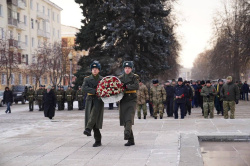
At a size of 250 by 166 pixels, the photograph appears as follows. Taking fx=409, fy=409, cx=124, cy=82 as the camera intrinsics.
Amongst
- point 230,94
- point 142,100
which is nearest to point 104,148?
point 230,94

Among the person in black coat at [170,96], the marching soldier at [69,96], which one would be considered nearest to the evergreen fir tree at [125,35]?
the marching soldier at [69,96]

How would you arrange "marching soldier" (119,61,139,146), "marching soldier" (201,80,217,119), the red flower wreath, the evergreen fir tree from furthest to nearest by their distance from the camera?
the evergreen fir tree < "marching soldier" (201,80,217,119) < "marching soldier" (119,61,139,146) < the red flower wreath

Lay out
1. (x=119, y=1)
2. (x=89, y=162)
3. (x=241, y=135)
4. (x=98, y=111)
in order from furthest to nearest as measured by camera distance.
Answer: (x=119, y=1) → (x=241, y=135) → (x=98, y=111) → (x=89, y=162)

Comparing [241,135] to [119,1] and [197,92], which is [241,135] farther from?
[119,1]

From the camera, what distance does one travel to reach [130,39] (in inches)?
1102

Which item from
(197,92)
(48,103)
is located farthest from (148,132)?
(197,92)

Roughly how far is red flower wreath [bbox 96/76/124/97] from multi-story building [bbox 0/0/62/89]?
36.8m

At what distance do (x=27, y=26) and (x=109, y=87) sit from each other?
54.8 m

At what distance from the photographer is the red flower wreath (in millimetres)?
8680

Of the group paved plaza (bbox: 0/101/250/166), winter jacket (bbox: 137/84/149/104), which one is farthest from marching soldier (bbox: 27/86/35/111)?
paved plaza (bbox: 0/101/250/166)

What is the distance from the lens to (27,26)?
6094 cm

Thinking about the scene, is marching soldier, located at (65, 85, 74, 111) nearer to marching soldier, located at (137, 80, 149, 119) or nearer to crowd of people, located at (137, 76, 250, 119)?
crowd of people, located at (137, 76, 250, 119)

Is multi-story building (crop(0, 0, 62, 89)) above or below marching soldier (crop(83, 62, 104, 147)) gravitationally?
above

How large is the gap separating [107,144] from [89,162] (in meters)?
2.19
